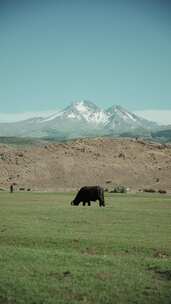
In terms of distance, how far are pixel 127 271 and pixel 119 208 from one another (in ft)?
78.8

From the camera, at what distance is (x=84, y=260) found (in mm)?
17828

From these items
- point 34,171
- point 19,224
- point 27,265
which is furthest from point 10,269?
point 34,171

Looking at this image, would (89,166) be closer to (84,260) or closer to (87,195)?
(87,195)

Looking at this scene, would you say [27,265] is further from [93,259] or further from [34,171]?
[34,171]

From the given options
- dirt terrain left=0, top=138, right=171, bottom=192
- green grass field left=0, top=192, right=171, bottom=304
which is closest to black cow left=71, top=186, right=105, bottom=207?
green grass field left=0, top=192, right=171, bottom=304

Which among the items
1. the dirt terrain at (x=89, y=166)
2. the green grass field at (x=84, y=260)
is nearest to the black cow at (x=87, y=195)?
the green grass field at (x=84, y=260)

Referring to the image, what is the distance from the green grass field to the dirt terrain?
1930 inches

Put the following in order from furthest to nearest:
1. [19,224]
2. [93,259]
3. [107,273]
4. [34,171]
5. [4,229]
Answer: [34,171] < [19,224] < [4,229] < [93,259] < [107,273]

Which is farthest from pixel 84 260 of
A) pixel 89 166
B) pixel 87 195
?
pixel 89 166

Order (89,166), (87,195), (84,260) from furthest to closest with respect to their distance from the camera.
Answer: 1. (89,166)
2. (87,195)
3. (84,260)

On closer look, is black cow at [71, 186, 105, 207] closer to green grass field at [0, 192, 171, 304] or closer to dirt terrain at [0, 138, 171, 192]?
green grass field at [0, 192, 171, 304]

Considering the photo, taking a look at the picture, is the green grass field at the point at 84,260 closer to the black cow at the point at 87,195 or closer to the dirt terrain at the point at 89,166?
the black cow at the point at 87,195

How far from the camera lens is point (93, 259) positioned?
18.0 meters

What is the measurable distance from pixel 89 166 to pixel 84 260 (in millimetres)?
74371
